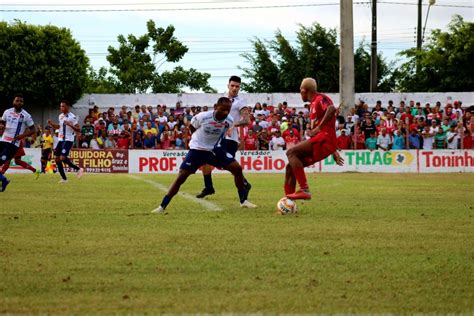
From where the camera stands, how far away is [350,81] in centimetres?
3919

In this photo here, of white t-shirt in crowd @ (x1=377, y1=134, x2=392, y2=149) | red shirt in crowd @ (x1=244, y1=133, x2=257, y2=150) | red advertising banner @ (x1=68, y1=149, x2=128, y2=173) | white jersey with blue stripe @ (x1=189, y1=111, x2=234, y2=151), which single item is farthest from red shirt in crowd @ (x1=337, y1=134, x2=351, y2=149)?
white jersey with blue stripe @ (x1=189, y1=111, x2=234, y2=151)

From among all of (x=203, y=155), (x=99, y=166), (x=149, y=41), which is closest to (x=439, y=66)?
(x=149, y=41)

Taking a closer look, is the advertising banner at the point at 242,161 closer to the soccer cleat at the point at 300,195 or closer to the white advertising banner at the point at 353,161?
the white advertising banner at the point at 353,161

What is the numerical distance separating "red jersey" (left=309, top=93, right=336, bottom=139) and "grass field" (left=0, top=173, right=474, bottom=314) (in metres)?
1.19

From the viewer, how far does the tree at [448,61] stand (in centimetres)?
5784

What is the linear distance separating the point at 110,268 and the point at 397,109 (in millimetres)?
31741

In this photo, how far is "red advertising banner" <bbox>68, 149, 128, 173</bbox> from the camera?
3625 cm

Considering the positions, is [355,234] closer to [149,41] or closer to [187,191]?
[187,191]

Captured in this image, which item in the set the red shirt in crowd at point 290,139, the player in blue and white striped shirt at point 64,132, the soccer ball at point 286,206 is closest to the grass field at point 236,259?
the soccer ball at point 286,206

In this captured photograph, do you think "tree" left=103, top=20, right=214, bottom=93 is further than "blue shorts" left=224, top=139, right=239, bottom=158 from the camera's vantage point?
Yes

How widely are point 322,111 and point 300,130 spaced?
22.6 meters

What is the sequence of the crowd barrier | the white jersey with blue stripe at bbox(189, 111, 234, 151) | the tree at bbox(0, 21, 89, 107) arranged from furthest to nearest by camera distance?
the tree at bbox(0, 21, 89, 107), the crowd barrier, the white jersey with blue stripe at bbox(189, 111, 234, 151)

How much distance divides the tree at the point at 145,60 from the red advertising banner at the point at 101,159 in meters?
20.4

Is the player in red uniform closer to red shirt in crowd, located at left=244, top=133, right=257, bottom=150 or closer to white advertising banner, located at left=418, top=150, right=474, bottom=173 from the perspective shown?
red shirt in crowd, located at left=244, top=133, right=257, bottom=150
